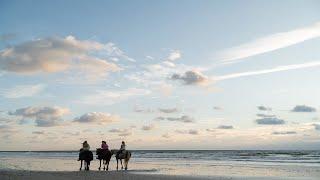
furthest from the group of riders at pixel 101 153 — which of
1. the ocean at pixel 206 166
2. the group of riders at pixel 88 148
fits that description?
the ocean at pixel 206 166

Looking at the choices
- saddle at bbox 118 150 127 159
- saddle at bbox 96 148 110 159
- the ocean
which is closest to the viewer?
the ocean

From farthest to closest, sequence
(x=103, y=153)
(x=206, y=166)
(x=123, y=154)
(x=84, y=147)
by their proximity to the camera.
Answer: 1. (x=206, y=166)
2. (x=123, y=154)
3. (x=103, y=153)
4. (x=84, y=147)

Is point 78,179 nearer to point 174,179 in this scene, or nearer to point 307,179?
point 174,179

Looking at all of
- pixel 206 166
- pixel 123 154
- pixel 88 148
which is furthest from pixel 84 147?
pixel 206 166

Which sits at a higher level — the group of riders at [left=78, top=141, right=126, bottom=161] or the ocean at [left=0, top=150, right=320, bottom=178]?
the group of riders at [left=78, top=141, right=126, bottom=161]

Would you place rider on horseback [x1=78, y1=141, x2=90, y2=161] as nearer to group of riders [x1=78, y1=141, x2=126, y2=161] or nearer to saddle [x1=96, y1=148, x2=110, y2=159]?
group of riders [x1=78, y1=141, x2=126, y2=161]

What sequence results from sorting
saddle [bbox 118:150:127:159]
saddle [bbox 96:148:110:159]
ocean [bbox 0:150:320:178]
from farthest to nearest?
saddle [bbox 118:150:127:159] < saddle [bbox 96:148:110:159] < ocean [bbox 0:150:320:178]

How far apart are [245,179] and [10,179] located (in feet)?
38.7

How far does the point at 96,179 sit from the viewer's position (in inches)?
809

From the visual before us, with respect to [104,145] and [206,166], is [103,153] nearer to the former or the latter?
[104,145]

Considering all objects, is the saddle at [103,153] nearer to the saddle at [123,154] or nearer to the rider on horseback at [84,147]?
the rider on horseback at [84,147]

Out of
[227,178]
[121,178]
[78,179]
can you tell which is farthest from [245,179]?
[78,179]

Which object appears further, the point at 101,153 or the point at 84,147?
the point at 101,153

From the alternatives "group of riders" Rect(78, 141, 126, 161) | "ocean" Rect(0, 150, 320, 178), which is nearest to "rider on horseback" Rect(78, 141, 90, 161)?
"group of riders" Rect(78, 141, 126, 161)
